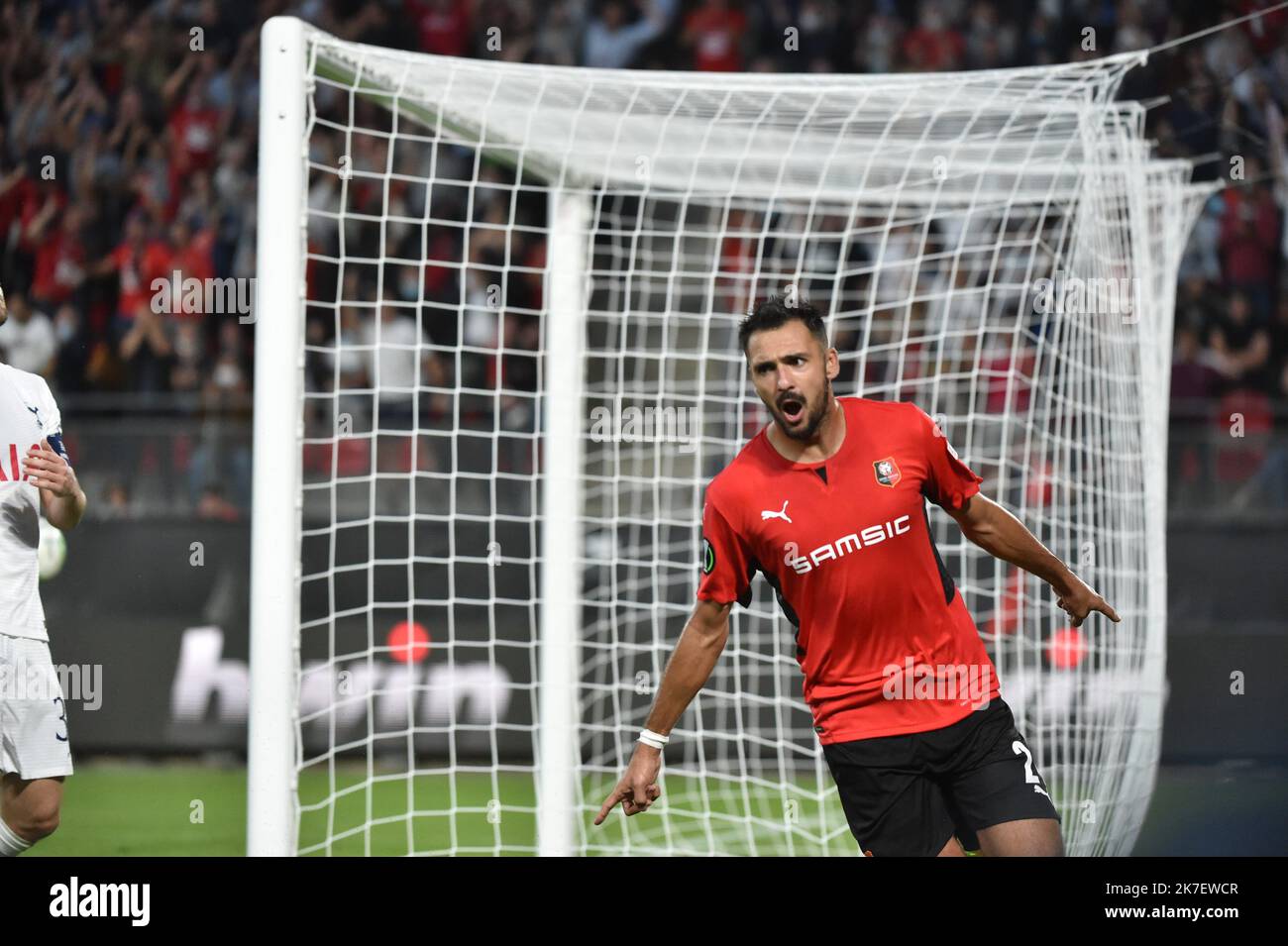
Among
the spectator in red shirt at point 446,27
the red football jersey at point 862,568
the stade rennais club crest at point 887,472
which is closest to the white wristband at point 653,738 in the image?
the red football jersey at point 862,568

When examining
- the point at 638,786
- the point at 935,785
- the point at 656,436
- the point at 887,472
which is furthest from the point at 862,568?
the point at 656,436

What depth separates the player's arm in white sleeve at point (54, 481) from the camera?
4113mm

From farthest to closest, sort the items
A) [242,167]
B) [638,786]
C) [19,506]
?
[242,167] → [19,506] → [638,786]

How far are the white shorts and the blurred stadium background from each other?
2.29m

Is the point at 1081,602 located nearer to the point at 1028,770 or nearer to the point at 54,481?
the point at 1028,770

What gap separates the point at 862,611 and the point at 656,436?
217 cm

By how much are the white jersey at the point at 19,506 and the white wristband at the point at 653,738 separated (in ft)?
5.82

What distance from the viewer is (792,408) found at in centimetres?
381

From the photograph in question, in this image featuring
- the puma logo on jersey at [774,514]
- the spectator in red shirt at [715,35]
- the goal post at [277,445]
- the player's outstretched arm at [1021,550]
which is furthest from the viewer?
the spectator in red shirt at [715,35]

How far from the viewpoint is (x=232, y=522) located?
8.33m

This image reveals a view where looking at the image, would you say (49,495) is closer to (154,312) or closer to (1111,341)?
(1111,341)

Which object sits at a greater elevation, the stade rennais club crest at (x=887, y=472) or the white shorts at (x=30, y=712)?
the stade rennais club crest at (x=887, y=472)

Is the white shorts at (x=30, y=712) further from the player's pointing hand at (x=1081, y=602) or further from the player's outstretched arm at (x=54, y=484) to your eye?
the player's pointing hand at (x=1081, y=602)
